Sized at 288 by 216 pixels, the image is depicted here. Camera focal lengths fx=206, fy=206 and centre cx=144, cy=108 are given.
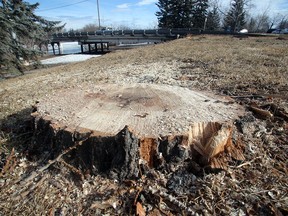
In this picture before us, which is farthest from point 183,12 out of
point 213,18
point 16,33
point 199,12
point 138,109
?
point 138,109

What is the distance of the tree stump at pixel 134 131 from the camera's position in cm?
150

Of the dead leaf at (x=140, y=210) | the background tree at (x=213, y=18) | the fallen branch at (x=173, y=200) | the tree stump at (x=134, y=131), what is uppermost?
the background tree at (x=213, y=18)

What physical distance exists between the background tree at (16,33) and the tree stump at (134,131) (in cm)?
608

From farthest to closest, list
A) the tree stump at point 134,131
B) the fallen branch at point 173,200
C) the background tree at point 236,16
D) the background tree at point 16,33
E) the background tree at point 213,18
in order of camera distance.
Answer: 1. the background tree at point 213,18
2. the background tree at point 236,16
3. the background tree at point 16,33
4. the tree stump at point 134,131
5. the fallen branch at point 173,200

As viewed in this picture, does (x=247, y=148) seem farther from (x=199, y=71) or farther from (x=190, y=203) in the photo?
(x=199, y=71)

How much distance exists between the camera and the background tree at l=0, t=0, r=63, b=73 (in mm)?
6723

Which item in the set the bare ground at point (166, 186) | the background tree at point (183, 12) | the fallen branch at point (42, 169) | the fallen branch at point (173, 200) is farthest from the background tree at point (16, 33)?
the background tree at point (183, 12)

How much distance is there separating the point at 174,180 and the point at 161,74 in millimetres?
3592

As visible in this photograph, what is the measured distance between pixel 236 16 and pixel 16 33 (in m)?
29.0

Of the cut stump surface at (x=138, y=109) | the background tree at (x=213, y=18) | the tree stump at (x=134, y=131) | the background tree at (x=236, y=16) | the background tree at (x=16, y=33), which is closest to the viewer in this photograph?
the tree stump at (x=134, y=131)

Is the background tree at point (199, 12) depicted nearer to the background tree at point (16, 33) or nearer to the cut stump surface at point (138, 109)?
the background tree at point (16, 33)

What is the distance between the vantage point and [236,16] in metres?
28.6

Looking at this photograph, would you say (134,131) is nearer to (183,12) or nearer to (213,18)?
(183,12)

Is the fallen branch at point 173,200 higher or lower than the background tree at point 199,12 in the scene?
lower
